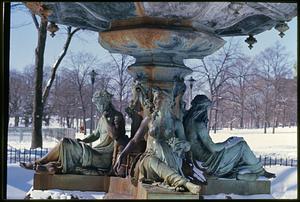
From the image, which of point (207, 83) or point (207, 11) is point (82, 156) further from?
point (207, 83)

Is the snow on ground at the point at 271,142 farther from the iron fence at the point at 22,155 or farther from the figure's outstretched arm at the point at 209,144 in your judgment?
the figure's outstretched arm at the point at 209,144

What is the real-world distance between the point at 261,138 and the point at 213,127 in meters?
2.90

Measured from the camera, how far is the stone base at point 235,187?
4980 millimetres

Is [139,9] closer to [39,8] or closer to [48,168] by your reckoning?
[39,8]

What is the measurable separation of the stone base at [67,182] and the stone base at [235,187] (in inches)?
43.1

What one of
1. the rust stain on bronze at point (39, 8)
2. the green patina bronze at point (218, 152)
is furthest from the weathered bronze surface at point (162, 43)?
the green patina bronze at point (218, 152)

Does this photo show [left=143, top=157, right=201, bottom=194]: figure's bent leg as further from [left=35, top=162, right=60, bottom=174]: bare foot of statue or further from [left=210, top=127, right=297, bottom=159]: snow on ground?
[left=210, top=127, right=297, bottom=159]: snow on ground

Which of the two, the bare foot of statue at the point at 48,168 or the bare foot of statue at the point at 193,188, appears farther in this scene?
the bare foot of statue at the point at 48,168

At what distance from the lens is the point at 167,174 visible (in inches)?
173

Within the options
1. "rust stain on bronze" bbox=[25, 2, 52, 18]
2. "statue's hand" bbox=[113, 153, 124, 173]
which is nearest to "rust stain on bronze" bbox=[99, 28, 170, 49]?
"rust stain on bronze" bbox=[25, 2, 52, 18]

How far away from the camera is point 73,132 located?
19.3 m

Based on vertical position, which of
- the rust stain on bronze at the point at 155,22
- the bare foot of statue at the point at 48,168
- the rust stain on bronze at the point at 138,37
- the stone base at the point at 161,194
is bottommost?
the stone base at the point at 161,194

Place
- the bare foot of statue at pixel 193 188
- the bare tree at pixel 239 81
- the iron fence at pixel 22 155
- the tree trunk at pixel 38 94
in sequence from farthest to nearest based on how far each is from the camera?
the bare tree at pixel 239 81, the tree trunk at pixel 38 94, the iron fence at pixel 22 155, the bare foot of statue at pixel 193 188

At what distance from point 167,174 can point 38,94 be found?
10.3 metres
